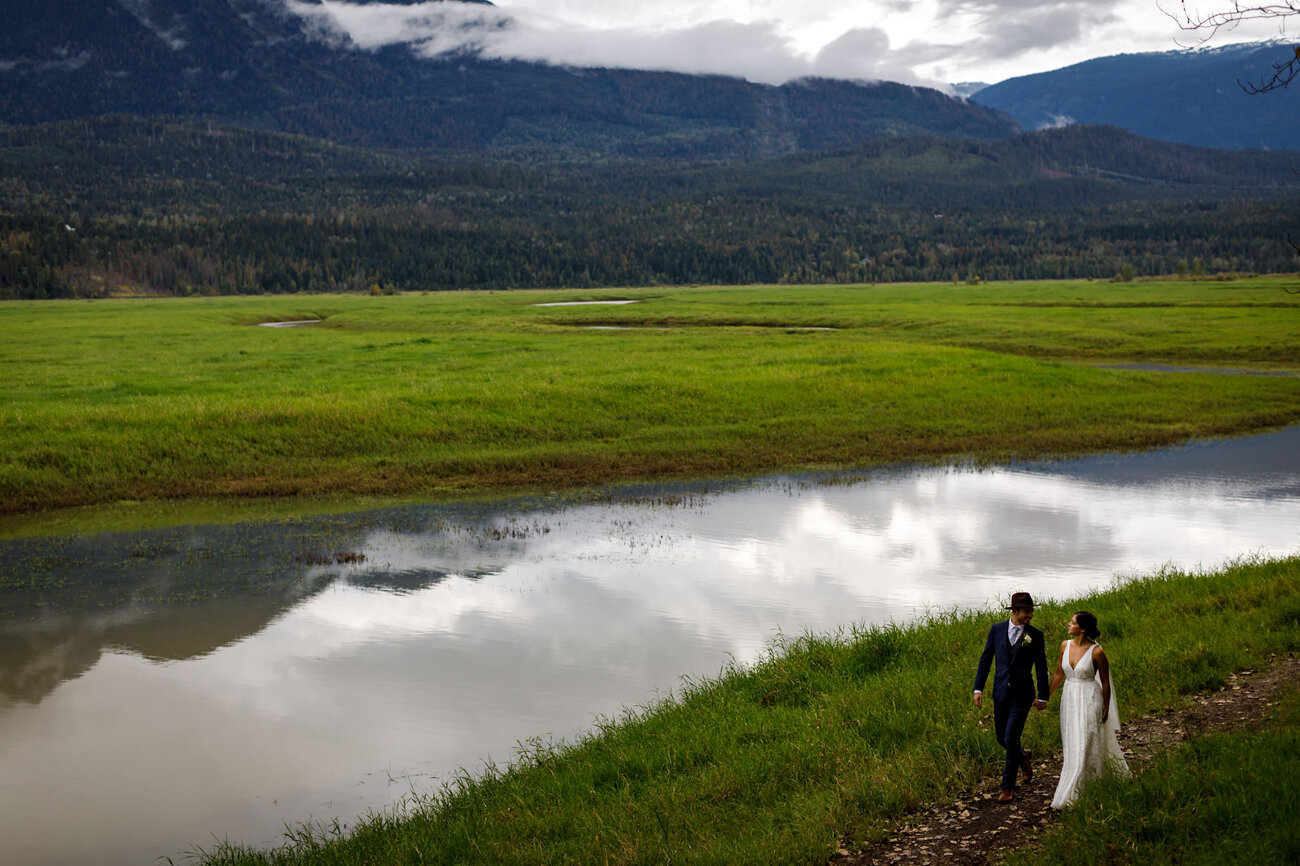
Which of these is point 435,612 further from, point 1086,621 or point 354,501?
point 1086,621

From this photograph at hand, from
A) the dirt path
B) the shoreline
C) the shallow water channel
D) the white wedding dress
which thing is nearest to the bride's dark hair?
the white wedding dress

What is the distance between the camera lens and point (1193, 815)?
26.7 ft

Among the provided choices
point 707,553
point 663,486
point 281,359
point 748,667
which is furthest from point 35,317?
point 748,667

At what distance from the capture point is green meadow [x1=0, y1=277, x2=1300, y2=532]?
A: 3153 cm

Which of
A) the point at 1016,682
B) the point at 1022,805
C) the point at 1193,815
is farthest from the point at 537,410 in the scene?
the point at 1193,815

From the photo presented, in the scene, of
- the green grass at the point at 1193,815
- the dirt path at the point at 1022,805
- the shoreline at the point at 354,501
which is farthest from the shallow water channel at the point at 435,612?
the green grass at the point at 1193,815

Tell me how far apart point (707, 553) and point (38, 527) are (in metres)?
17.1

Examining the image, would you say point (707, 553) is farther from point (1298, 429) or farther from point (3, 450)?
point (1298, 429)

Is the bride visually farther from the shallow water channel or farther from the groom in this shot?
the shallow water channel

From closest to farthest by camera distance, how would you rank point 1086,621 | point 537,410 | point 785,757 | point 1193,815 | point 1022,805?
point 1193,815 < point 1086,621 < point 1022,805 < point 785,757 < point 537,410

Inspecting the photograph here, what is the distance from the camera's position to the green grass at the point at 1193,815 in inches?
301

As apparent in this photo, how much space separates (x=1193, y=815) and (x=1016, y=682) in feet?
5.99

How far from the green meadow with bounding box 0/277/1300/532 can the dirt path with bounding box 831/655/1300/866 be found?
894 inches

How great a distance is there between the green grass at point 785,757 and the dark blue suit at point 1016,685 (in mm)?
680
